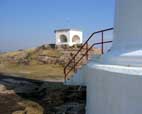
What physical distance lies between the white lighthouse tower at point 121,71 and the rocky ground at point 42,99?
2048 millimetres

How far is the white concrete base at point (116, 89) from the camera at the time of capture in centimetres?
605

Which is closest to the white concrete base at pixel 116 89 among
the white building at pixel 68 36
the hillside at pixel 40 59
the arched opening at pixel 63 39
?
the hillside at pixel 40 59

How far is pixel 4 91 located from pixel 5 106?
2145mm

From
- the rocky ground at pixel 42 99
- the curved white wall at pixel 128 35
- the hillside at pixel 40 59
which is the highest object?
the curved white wall at pixel 128 35

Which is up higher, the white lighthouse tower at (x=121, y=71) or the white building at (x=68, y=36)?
the white building at (x=68, y=36)

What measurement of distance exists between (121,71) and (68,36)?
2794 centimetres

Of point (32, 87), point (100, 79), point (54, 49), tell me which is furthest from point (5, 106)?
point (54, 49)

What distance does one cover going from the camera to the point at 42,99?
11.5m

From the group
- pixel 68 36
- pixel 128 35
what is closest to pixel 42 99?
pixel 128 35

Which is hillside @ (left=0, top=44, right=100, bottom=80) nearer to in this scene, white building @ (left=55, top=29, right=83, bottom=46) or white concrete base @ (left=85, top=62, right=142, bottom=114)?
white building @ (left=55, top=29, right=83, bottom=46)

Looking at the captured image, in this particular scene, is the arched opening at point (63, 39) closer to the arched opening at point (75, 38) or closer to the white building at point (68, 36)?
the white building at point (68, 36)

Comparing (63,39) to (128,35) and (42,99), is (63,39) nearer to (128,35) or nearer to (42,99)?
(42,99)

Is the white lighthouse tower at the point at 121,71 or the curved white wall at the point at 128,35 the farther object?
the curved white wall at the point at 128,35

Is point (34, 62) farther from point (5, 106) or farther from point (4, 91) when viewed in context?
point (5, 106)
